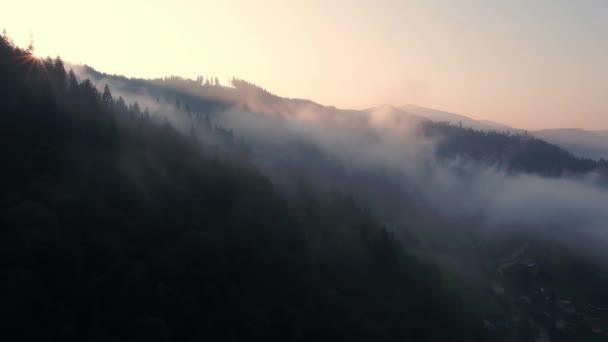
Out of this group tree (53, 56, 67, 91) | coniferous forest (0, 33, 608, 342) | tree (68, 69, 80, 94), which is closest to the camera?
coniferous forest (0, 33, 608, 342)

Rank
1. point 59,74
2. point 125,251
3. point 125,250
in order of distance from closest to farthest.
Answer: point 125,251
point 125,250
point 59,74

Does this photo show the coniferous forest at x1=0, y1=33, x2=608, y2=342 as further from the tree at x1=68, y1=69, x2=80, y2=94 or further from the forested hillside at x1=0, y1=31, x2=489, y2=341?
the tree at x1=68, y1=69, x2=80, y2=94

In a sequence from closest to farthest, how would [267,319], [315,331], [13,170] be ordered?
1. [13,170]
2. [267,319]
3. [315,331]

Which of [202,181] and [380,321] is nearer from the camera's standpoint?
[380,321]

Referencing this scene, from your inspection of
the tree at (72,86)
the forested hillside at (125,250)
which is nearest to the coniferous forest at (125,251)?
the forested hillside at (125,250)

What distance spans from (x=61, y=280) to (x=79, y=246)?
11.6m

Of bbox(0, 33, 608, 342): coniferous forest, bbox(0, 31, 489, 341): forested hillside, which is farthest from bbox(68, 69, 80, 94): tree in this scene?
bbox(0, 31, 489, 341): forested hillside

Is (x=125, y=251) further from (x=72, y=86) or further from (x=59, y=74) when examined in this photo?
(x=59, y=74)

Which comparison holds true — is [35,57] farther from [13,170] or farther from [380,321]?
[380,321]

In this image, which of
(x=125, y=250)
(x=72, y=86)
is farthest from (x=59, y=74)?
(x=125, y=250)

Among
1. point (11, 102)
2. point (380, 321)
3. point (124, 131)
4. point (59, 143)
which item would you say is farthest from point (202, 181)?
point (380, 321)

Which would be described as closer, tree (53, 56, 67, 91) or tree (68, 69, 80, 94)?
tree (53, 56, 67, 91)

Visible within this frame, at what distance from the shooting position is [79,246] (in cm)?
12325

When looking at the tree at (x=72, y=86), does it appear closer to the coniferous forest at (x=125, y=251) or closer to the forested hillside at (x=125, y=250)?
the coniferous forest at (x=125, y=251)
